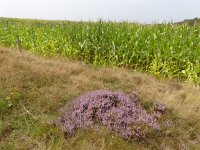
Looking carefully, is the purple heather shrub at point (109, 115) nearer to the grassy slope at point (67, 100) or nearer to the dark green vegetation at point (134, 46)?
the grassy slope at point (67, 100)

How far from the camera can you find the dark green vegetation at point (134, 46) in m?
10.0

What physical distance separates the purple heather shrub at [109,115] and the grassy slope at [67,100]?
0.15 meters

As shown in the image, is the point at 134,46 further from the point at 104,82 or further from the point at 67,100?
the point at 67,100

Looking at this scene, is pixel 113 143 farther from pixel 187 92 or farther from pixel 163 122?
pixel 187 92

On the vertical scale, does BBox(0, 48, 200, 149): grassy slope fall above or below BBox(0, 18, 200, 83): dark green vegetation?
below

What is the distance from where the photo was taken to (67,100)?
6910 millimetres

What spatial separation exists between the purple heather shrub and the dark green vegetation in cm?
357

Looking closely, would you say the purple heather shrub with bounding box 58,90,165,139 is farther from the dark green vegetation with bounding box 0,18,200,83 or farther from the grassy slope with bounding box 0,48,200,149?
the dark green vegetation with bounding box 0,18,200,83

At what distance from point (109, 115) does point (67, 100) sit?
1.31m

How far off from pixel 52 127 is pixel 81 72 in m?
3.26

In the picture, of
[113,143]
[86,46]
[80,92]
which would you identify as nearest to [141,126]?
[113,143]

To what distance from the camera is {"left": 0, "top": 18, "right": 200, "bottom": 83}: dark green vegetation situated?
10.0m

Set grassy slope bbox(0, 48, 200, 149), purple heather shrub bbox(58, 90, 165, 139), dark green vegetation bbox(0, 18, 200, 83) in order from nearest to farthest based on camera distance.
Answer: grassy slope bbox(0, 48, 200, 149)
purple heather shrub bbox(58, 90, 165, 139)
dark green vegetation bbox(0, 18, 200, 83)

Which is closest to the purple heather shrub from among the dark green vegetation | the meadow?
the meadow
